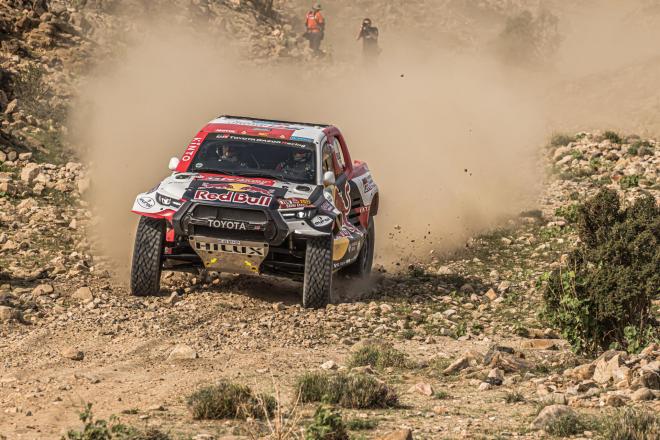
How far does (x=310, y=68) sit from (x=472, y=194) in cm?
1849

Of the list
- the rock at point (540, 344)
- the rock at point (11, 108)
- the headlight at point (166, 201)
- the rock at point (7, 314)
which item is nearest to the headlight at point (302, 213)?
the headlight at point (166, 201)

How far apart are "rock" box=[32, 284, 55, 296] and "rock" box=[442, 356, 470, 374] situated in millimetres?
4774

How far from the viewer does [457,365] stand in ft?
32.8

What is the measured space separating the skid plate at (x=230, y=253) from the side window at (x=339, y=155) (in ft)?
8.64

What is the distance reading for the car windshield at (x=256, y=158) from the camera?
13.1m

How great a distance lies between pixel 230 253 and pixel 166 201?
917 mm

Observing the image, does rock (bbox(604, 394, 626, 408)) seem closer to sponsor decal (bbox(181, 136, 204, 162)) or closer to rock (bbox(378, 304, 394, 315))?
rock (bbox(378, 304, 394, 315))

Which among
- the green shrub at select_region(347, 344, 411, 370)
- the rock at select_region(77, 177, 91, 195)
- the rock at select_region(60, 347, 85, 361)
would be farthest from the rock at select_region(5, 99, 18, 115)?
the green shrub at select_region(347, 344, 411, 370)

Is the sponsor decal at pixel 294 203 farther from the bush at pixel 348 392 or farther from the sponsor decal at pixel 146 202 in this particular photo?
the bush at pixel 348 392

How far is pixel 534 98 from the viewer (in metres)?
37.5

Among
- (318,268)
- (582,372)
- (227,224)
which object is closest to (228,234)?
(227,224)

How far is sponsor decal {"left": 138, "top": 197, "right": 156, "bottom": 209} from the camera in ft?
40.1

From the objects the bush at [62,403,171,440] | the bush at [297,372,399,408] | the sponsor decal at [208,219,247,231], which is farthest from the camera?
the sponsor decal at [208,219,247,231]

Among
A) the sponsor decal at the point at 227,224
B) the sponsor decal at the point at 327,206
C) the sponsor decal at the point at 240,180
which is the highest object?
the sponsor decal at the point at 240,180
